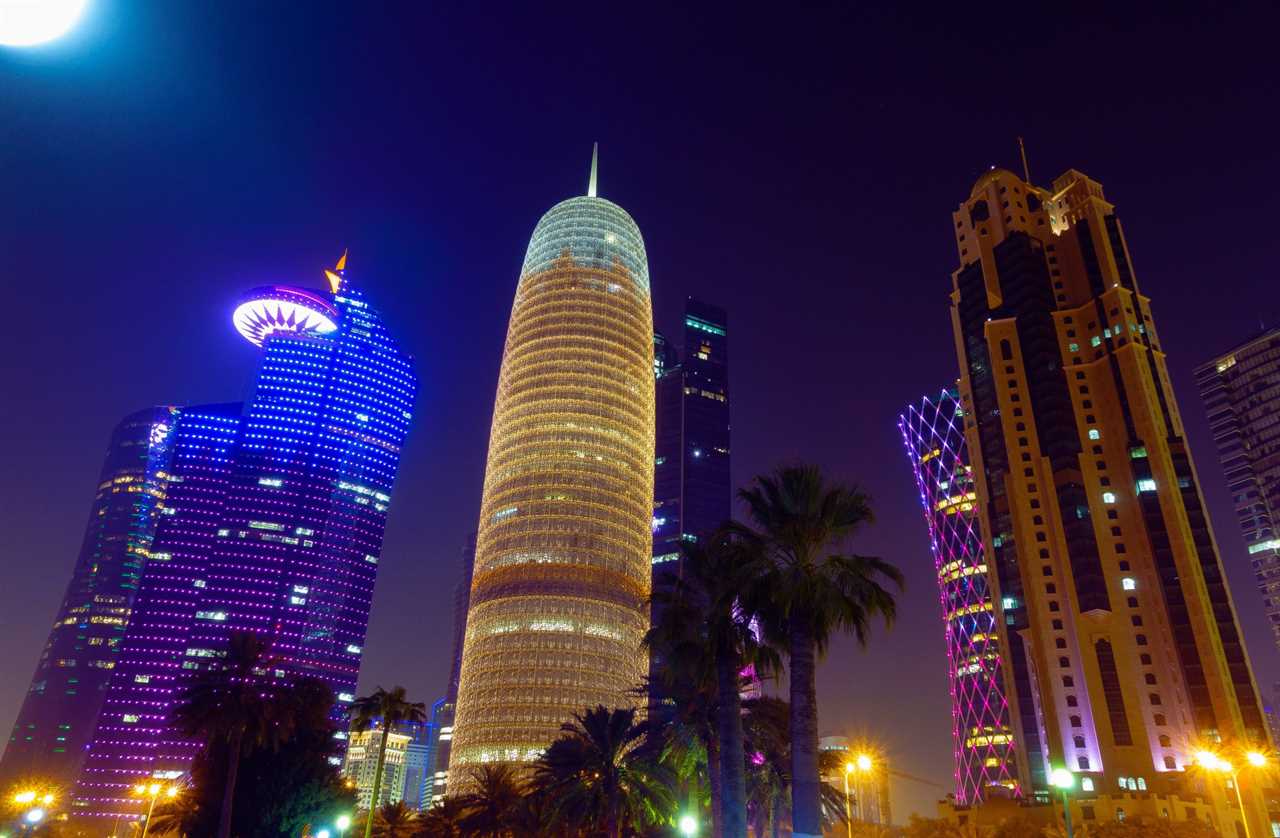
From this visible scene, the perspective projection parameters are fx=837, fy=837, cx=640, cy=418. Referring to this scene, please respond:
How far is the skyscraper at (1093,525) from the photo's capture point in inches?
4129

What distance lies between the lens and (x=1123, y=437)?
122125 mm

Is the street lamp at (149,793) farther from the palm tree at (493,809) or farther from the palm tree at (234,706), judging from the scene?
the palm tree at (493,809)

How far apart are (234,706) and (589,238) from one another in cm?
11328

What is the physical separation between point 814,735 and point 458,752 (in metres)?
→ 103

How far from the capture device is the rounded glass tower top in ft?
496

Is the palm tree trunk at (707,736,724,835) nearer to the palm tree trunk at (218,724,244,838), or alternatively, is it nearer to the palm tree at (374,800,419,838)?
the palm tree trunk at (218,724,244,838)

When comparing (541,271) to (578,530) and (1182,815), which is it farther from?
(1182,815)

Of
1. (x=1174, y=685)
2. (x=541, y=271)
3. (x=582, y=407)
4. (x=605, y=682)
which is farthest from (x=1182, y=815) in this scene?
(x=541, y=271)

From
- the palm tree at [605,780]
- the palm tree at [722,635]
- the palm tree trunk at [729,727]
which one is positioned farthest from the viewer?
the palm tree at [605,780]

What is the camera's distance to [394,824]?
66.9 metres

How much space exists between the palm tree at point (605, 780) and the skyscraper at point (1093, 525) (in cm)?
7504

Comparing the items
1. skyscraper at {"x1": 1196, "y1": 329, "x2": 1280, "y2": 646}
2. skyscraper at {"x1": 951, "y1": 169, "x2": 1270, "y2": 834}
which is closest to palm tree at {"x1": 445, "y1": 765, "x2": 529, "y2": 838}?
skyscraper at {"x1": 951, "y1": 169, "x2": 1270, "y2": 834}

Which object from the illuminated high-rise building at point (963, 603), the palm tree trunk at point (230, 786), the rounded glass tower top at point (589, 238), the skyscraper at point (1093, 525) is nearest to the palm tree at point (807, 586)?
the palm tree trunk at point (230, 786)

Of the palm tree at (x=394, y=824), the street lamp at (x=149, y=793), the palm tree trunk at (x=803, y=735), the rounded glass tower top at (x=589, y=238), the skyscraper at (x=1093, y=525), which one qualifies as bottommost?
the palm tree at (x=394, y=824)
